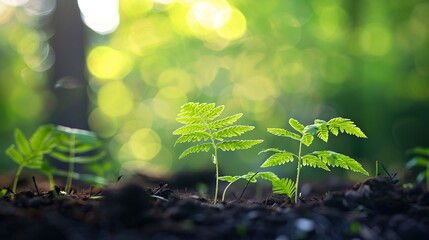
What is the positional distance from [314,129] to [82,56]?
721cm

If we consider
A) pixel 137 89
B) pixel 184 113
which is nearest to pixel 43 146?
pixel 184 113

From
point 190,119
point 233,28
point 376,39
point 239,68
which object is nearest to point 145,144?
point 239,68

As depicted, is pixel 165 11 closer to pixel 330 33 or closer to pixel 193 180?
pixel 330 33

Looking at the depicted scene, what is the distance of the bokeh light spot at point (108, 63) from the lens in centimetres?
2127

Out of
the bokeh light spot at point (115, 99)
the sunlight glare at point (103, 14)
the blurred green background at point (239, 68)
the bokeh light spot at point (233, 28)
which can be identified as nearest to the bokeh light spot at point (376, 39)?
the blurred green background at point (239, 68)

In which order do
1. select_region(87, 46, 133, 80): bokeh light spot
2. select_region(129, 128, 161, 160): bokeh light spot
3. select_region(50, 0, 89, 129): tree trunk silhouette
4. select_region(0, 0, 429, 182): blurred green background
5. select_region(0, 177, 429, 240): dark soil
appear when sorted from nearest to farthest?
select_region(0, 177, 429, 240): dark soil < select_region(50, 0, 89, 129): tree trunk silhouette < select_region(0, 0, 429, 182): blurred green background < select_region(87, 46, 133, 80): bokeh light spot < select_region(129, 128, 161, 160): bokeh light spot

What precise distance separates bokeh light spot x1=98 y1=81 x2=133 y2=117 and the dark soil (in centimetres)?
2241

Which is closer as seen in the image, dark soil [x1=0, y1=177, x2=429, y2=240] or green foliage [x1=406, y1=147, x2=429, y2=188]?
dark soil [x1=0, y1=177, x2=429, y2=240]

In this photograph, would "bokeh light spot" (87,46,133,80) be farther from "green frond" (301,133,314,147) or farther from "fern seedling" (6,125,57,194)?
"green frond" (301,133,314,147)

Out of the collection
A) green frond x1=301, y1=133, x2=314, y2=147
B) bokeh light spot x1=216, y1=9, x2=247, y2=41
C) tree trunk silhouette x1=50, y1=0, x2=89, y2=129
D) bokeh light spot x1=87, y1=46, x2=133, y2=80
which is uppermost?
bokeh light spot x1=216, y1=9, x2=247, y2=41

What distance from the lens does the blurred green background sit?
49.5ft

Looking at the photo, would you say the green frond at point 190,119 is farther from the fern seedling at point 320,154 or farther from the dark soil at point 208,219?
the dark soil at point 208,219

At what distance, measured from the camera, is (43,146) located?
2926 mm

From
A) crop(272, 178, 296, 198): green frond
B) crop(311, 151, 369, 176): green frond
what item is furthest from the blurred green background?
crop(311, 151, 369, 176): green frond
